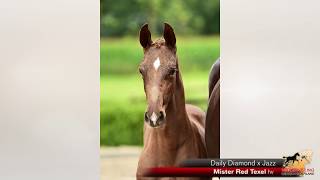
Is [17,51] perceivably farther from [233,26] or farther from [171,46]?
[233,26]

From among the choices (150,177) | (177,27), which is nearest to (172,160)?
(150,177)

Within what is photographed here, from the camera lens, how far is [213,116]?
4.75 meters

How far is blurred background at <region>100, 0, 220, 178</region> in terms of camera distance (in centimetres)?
470

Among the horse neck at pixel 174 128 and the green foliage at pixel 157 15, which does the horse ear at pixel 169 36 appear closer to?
the green foliage at pixel 157 15

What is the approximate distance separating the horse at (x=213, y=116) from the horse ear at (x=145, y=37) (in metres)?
0.50

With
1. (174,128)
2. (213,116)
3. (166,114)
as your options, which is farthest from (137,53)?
(213,116)

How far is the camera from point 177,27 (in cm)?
471

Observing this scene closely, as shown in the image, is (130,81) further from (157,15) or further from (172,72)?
(157,15)

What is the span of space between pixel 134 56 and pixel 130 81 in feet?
0.60

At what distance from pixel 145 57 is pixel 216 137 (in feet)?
2.57

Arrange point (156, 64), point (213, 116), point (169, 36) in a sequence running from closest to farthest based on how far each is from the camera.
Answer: point (156, 64) → point (169, 36) → point (213, 116)

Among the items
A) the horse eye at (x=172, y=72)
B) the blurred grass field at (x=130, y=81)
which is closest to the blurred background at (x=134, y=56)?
the blurred grass field at (x=130, y=81)

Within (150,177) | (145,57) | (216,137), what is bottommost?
(150,177)

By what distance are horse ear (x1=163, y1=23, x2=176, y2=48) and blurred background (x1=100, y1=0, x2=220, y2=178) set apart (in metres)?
0.06
